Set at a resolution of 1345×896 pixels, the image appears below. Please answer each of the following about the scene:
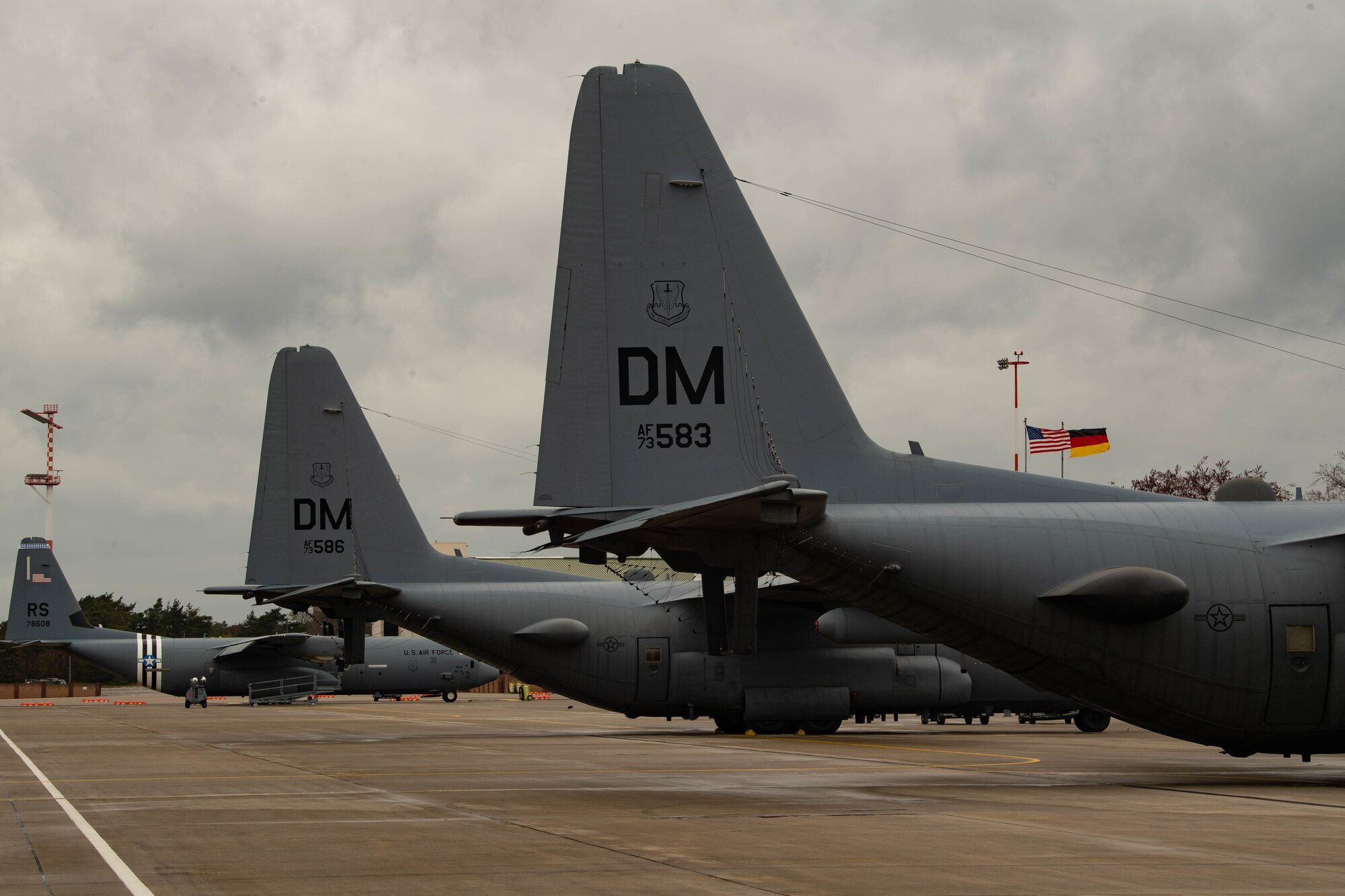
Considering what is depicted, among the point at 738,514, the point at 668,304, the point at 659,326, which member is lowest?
the point at 738,514

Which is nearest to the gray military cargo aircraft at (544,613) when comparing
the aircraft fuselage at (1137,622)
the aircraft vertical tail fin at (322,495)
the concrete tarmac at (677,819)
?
the aircraft vertical tail fin at (322,495)

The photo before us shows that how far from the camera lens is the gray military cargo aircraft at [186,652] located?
54.9 metres

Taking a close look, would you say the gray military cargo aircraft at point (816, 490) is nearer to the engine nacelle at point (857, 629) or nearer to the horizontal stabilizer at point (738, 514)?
the horizontal stabilizer at point (738, 514)

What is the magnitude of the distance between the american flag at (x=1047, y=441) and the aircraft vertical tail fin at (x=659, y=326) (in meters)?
30.1

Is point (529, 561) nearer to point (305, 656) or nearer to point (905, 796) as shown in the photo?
point (305, 656)

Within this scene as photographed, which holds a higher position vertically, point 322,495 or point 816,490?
point 322,495

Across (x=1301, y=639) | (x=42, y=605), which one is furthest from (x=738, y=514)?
(x=42, y=605)

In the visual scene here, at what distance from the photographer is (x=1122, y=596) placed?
1752cm

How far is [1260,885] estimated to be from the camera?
980cm

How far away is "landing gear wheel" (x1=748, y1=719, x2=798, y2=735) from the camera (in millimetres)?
31903

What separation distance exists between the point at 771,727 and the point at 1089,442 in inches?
807

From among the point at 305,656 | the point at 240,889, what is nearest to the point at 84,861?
the point at 240,889

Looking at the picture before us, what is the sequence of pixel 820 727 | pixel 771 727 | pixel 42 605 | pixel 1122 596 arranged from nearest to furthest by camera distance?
pixel 1122 596, pixel 771 727, pixel 820 727, pixel 42 605

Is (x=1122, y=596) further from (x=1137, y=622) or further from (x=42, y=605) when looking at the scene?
(x=42, y=605)
